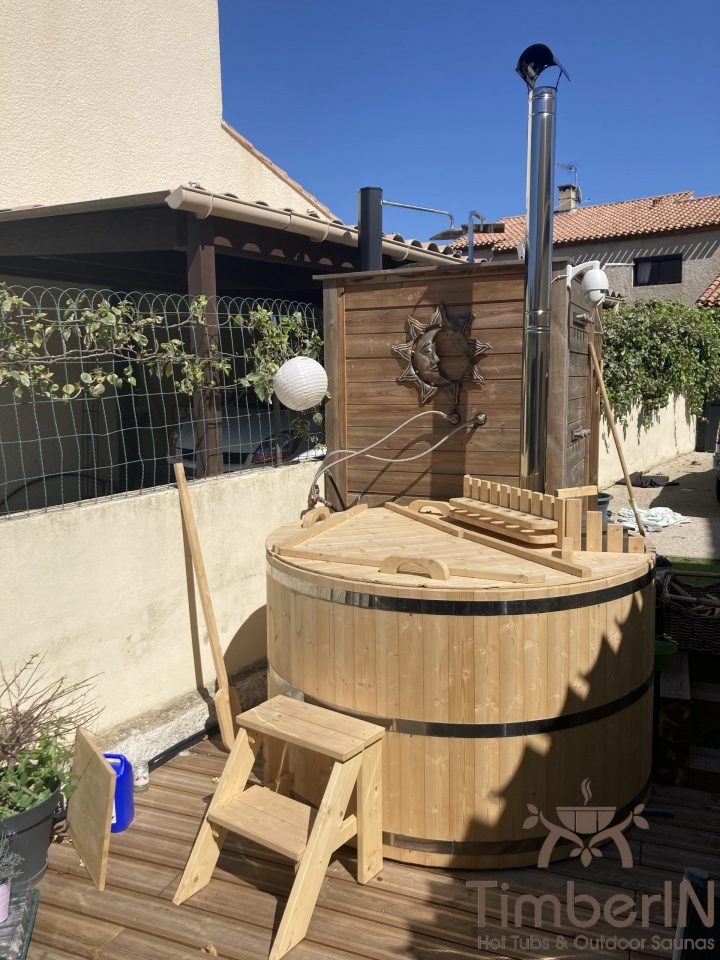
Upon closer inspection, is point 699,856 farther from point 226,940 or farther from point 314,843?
point 226,940

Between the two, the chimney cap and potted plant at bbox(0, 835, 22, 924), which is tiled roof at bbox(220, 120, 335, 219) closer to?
the chimney cap

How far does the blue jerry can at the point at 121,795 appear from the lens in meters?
3.51

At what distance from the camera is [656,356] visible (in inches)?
622

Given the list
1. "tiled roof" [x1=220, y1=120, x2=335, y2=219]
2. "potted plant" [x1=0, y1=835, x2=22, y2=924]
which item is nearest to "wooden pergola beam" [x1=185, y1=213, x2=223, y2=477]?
"potted plant" [x1=0, y1=835, x2=22, y2=924]

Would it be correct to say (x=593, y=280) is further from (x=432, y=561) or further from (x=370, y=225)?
(x=370, y=225)

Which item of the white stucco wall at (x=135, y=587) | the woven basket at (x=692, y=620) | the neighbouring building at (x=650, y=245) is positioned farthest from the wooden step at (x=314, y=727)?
the neighbouring building at (x=650, y=245)

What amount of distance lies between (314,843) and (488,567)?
1.35 m

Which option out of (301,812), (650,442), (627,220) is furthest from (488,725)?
(627,220)

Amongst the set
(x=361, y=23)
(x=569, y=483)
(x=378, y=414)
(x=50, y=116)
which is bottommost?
(x=569, y=483)

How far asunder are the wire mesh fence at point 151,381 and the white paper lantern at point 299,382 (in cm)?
36

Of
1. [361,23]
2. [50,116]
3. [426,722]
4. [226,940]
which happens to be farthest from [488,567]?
[361,23]

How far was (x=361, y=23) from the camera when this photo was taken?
1065 centimetres

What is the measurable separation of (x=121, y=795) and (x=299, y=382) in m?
2.59

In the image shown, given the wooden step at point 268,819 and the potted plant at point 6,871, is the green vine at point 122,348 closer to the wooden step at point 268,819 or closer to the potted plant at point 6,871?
the potted plant at point 6,871
